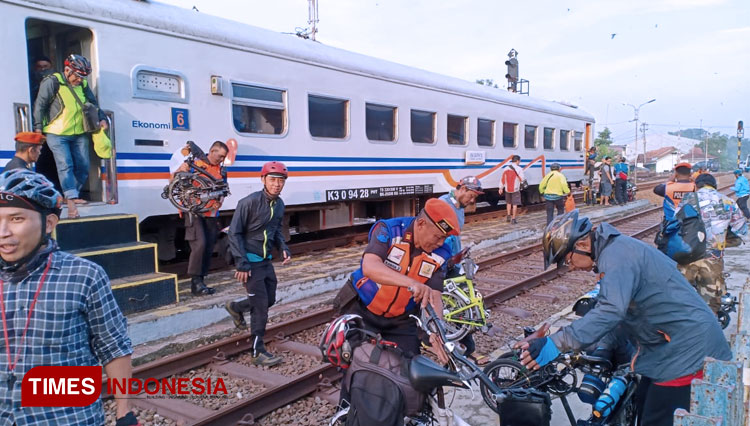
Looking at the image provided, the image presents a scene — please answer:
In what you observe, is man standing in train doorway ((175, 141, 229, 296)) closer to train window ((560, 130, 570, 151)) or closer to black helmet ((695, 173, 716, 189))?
black helmet ((695, 173, 716, 189))

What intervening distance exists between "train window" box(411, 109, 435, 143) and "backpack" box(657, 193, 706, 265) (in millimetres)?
7027

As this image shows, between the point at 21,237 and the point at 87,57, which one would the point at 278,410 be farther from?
the point at 87,57

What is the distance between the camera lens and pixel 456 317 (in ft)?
18.1

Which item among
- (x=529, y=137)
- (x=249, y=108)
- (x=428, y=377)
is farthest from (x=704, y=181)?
(x=529, y=137)

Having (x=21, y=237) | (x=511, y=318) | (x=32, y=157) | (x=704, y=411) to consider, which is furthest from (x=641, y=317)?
(x=32, y=157)

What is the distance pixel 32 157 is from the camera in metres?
5.31

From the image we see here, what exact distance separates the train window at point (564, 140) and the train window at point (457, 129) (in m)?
7.21

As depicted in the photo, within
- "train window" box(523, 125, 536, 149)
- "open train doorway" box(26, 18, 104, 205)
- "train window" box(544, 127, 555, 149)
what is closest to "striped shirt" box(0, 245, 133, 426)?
"open train doorway" box(26, 18, 104, 205)

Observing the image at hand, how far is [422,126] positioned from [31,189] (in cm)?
1064

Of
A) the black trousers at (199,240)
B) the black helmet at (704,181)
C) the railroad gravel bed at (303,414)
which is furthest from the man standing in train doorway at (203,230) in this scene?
the black helmet at (704,181)

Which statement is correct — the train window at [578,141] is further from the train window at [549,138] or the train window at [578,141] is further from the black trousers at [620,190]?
the train window at [549,138]

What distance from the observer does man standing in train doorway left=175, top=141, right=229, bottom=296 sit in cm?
671

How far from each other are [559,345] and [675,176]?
15.3 feet

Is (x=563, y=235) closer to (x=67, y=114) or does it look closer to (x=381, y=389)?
(x=381, y=389)
